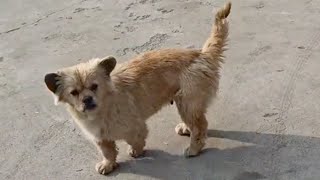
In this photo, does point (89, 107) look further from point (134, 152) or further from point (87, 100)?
point (134, 152)

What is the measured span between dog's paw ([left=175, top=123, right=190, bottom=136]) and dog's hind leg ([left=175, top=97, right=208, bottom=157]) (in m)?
0.23

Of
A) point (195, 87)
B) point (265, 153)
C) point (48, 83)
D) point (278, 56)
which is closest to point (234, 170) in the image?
point (265, 153)

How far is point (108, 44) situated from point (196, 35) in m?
1.03

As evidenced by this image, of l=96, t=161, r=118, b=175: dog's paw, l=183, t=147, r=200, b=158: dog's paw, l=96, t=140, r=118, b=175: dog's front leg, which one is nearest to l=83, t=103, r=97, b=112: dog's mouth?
l=96, t=140, r=118, b=175: dog's front leg

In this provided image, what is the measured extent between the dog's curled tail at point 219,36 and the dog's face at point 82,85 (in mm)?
872

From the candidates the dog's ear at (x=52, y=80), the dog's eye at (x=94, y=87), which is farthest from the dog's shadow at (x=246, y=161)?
the dog's ear at (x=52, y=80)

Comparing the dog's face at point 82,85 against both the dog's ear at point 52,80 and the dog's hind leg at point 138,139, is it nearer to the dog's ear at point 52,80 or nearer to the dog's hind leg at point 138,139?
the dog's ear at point 52,80

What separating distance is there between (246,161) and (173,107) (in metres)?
1.14

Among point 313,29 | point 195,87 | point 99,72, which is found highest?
point 99,72

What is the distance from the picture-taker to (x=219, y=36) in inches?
196

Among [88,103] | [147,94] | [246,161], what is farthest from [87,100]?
[246,161]

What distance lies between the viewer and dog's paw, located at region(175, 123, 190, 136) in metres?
5.26

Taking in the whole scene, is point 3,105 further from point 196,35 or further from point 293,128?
point 293,128

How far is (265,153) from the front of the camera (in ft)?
16.1
